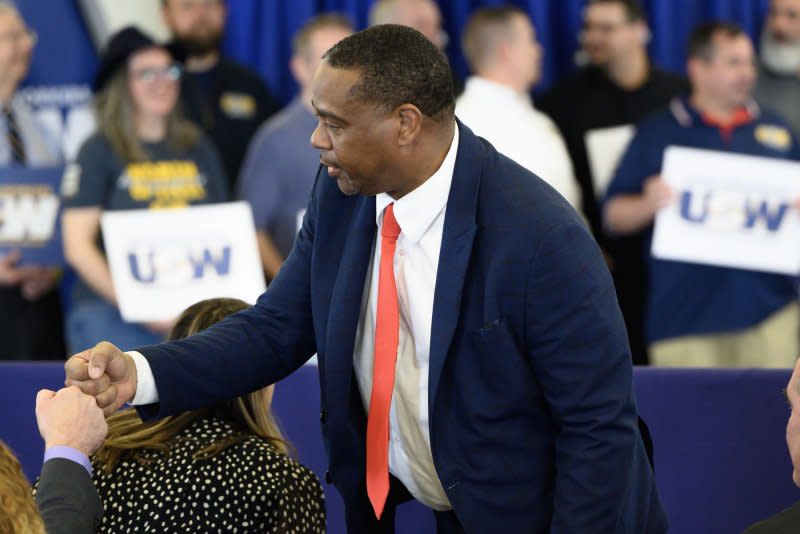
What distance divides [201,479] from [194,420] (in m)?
0.17

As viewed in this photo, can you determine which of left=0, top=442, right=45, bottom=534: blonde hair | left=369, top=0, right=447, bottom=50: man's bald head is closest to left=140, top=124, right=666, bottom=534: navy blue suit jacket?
left=0, top=442, right=45, bottom=534: blonde hair

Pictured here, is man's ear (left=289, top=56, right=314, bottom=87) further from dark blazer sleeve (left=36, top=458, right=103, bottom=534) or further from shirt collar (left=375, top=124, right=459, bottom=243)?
dark blazer sleeve (left=36, top=458, right=103, bottom=534)

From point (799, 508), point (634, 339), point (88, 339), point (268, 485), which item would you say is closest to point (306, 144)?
point (88, 339)

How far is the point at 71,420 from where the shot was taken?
2.05 m

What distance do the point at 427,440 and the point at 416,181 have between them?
0.46 metres

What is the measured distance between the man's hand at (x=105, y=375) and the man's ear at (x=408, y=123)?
60 centimetres

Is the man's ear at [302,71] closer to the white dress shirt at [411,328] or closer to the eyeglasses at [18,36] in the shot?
the eyeglasses at [18,36]

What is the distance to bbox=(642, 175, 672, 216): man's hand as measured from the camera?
4.73 m

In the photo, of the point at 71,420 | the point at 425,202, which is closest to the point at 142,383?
the point at 71,420

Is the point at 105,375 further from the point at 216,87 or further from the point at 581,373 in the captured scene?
the point at 216,87

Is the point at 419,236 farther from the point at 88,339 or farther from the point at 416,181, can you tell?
the point at 88,339

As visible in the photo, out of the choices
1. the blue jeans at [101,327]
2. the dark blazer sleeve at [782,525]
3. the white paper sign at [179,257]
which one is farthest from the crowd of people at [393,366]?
the blue jeans at [101,327]

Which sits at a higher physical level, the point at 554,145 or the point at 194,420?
the point at 194,420

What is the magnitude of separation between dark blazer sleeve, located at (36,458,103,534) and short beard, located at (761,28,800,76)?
3.98 metres
